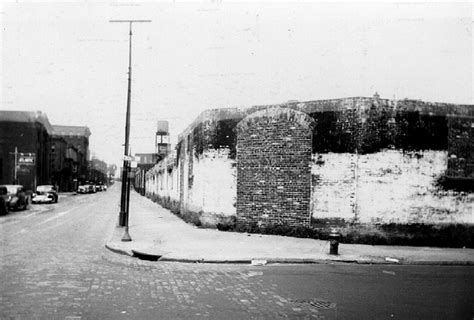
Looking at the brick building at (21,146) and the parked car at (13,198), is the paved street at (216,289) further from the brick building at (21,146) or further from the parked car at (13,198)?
the brick building at (21,146)

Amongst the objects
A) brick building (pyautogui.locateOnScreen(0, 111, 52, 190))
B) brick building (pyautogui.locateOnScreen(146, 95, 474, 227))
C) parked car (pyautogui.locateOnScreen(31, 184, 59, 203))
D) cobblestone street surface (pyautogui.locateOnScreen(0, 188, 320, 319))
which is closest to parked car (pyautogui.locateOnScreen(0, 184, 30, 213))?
parked car (pyautogui.locateOnScreen(31, 184, 59, 203))

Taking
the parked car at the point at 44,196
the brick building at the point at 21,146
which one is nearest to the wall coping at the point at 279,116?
the parked car at the point at 44,196

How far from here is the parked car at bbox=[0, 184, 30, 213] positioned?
85.7 ft

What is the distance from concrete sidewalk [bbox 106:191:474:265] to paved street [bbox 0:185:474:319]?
1.51 ft

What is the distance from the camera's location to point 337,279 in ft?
29.8

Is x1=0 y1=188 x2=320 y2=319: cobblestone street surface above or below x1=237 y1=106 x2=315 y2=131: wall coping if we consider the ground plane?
below

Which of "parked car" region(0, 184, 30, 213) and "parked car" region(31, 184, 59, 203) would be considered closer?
"parked car" region(0, 184, 30, 213)

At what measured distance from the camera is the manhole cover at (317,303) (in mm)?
6867

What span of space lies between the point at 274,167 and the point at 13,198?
20.8 m

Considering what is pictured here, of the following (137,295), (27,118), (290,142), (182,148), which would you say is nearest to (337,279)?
(137,295)

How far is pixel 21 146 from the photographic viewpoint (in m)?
62.2

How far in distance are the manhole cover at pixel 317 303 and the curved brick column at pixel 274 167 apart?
7757 mm

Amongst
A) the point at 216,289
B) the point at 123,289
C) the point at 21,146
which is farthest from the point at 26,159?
the point at 216,289

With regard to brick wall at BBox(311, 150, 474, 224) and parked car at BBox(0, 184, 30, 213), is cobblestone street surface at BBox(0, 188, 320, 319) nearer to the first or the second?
brick wall at BBox(311, 150, 474, 224)
